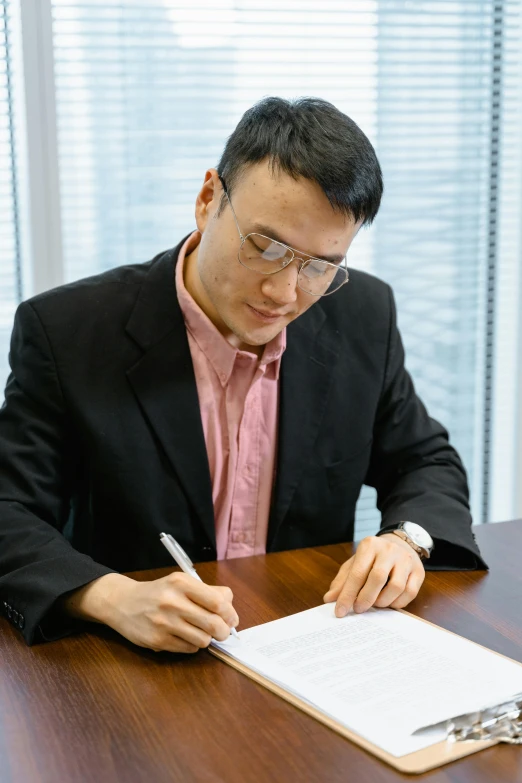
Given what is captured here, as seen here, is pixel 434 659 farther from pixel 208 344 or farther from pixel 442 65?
pixel 442 65

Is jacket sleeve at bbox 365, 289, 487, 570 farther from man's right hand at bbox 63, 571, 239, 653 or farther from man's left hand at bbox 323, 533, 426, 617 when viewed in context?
man's right hand at bbox 63, 571, 239, 653

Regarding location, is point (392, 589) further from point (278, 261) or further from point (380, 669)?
point (278, 261)

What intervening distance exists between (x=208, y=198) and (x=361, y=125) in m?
1.23

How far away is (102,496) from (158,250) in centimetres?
105

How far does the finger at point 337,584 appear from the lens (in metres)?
1.40

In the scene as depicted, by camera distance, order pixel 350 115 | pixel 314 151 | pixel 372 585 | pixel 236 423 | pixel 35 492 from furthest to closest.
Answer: pixel 350 115 < pixel 236 423 < pixel 35 492 < pixel 314 151 < pixel 372 585

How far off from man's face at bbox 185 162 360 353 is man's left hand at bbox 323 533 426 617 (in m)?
0.43

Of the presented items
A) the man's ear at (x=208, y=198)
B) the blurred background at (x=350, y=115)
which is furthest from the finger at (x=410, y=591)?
the blurred background at (x=350, y=115)

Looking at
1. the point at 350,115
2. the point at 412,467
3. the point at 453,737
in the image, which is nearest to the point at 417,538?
the point at 412,467

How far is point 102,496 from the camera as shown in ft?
5.66

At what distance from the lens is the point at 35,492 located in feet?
5.26

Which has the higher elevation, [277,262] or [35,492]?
[277,262]

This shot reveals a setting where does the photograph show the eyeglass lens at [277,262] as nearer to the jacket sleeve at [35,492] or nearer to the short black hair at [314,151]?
the short black hair at [314,151]

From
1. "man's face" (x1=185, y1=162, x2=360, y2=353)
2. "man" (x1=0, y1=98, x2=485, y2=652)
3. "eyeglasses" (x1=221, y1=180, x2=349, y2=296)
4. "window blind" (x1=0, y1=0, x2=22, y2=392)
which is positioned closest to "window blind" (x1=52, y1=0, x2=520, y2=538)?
"window blind" (x1=0, y1=0, x2=22, y2=392)
